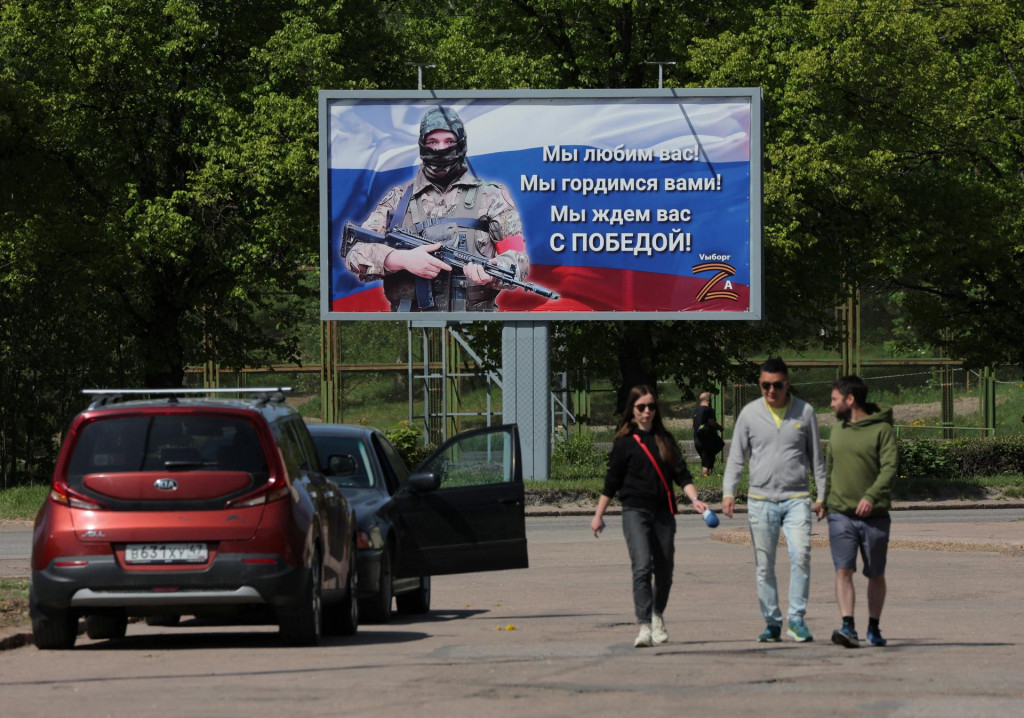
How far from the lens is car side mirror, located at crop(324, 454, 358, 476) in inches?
507

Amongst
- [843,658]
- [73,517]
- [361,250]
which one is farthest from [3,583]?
[361,250]

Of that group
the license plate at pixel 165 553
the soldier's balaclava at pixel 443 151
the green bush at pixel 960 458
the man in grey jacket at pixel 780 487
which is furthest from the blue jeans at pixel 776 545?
the green bush at pixel 960 458

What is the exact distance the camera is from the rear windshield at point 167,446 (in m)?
11.2

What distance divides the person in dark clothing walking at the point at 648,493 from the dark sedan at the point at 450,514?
221 centimetres

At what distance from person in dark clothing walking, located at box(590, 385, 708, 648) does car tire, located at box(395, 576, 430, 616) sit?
3.38m

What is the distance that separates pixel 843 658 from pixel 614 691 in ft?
6.59

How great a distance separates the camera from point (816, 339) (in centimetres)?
4231

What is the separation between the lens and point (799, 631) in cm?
1145

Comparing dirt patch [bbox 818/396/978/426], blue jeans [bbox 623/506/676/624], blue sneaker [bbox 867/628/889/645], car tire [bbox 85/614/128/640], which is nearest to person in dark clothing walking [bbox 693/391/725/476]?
dirt patch [bbox 818/396/978/426]

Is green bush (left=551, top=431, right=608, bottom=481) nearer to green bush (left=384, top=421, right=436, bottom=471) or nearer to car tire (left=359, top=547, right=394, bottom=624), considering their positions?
green bush (left=384, top=421, right=436, bottom=471)

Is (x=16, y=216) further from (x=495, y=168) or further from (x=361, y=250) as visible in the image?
(x=495, y=168)

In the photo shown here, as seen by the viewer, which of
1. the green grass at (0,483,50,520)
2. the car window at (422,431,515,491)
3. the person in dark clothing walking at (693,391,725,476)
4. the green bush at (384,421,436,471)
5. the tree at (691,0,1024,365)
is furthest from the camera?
the person in dark clothing walking at (693,391,725,476)

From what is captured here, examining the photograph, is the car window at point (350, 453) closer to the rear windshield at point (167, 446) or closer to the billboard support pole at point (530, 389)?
the rear windshield at point (167, 446)

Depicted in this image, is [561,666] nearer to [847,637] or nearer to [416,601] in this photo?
[847,637]
